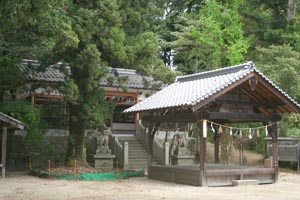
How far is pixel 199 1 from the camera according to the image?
114ft

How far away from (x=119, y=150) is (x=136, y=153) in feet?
3.95

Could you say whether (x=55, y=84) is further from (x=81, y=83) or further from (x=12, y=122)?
(x=12, y=122)

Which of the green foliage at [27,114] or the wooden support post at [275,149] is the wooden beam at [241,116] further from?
the green foliage at [27,114]

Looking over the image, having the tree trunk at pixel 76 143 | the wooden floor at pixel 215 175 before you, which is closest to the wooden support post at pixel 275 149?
the wooden floor at pixel 215 175

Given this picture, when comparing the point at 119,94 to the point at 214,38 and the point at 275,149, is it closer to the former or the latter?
the point at 214,38

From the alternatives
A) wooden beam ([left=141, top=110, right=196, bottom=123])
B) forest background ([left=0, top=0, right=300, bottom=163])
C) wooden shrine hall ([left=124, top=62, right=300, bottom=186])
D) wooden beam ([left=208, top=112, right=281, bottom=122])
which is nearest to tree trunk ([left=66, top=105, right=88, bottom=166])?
forest background ([left=0, top=0, right=300, bottom=163])

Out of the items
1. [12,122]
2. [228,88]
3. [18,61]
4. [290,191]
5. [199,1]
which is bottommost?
[290,191]

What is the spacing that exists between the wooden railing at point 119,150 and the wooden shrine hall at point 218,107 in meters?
4.62

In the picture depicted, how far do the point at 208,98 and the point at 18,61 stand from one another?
1019 centimetres

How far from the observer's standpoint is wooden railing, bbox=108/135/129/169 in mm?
24141

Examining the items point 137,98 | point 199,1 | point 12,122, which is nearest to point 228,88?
point 12,122

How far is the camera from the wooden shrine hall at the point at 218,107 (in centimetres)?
1638

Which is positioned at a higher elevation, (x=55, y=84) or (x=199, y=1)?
(x=199, y=1)

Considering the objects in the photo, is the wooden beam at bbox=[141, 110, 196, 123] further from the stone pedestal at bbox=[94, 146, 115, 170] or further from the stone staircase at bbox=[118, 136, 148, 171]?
the stone staircase at bbox=[118, 136, 148, 171]
